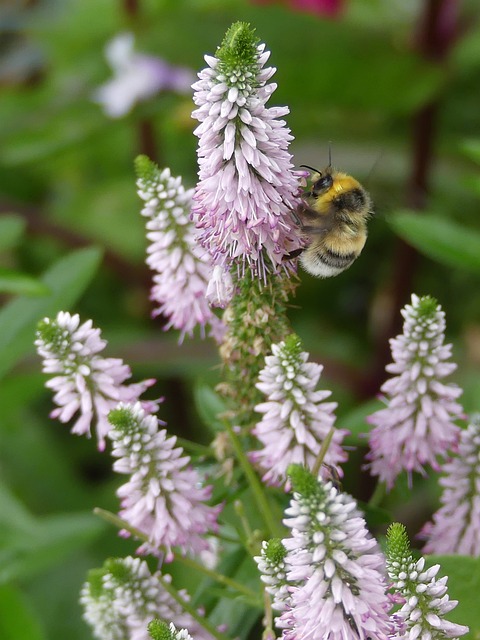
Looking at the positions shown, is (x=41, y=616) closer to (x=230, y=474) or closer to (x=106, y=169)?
(x=230, y=474)

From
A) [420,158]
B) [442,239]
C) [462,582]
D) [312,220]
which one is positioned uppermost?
[420,158]

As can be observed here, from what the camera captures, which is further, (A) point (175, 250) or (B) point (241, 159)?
(A) point (175, 250)

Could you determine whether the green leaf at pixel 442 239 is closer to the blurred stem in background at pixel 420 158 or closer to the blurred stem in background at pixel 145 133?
the blurred stem in background at pixel 420 158

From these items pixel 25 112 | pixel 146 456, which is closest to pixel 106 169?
pixel 25 112

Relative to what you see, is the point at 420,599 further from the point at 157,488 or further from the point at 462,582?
the point at 157,488

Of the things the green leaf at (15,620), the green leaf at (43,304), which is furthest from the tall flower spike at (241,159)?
the green leaf at (15,620)

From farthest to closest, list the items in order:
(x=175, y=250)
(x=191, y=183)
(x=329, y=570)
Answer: (x=191, y=183) < (x=175, y=250) < (x=329, y=570)

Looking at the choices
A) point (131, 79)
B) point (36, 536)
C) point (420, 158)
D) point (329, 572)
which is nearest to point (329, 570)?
point (329, 572)

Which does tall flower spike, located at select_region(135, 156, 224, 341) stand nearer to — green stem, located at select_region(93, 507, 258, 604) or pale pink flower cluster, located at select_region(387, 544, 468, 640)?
green stem, located at select_region(93, 507, 258, 604)
